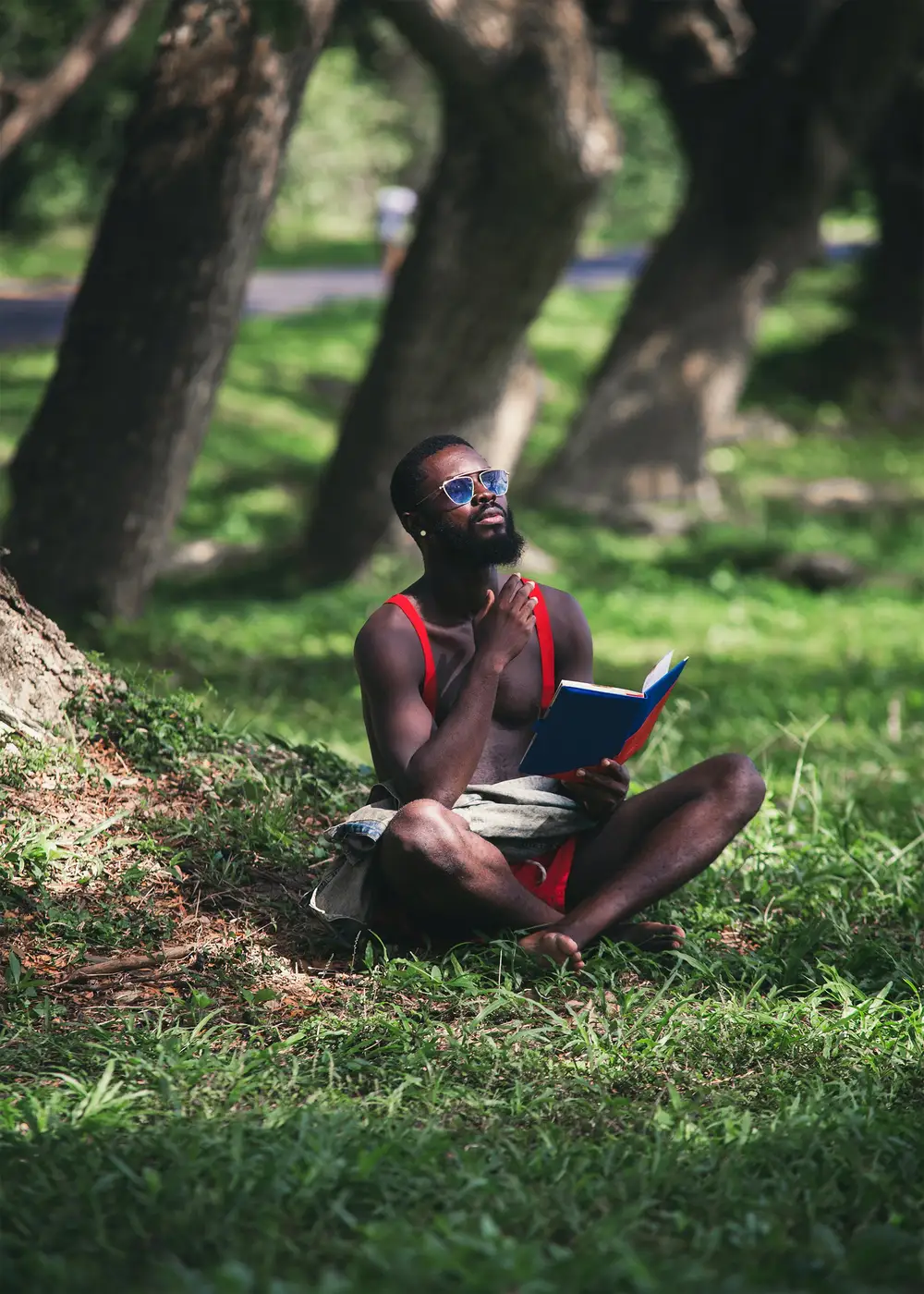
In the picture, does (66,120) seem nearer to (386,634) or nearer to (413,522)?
(413,522)

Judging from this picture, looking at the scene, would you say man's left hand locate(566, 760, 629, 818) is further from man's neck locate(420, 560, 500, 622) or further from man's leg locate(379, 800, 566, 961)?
man's neck locate(420, 560, 500, 622)

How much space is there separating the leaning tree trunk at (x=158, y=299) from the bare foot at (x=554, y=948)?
4903 millimetres

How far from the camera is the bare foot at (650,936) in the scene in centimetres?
486

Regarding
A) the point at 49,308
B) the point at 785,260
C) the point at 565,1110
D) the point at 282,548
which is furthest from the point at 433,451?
the point at 49,308

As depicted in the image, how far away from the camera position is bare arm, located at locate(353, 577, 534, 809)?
14.9 feet

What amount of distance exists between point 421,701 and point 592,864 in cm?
76

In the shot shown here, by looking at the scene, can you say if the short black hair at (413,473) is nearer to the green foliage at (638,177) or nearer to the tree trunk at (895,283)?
the tree trunk at (895,283)

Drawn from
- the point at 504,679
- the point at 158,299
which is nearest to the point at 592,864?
the point at 504,679

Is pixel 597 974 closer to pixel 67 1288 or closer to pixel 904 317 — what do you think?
pixel 67 1288

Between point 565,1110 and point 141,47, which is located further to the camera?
point 141,47

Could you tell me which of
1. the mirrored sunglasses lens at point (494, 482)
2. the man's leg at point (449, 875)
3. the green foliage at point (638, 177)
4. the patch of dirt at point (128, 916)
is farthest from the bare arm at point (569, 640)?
the green foliage at point (638, 177)

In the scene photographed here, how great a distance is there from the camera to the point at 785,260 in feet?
47.9

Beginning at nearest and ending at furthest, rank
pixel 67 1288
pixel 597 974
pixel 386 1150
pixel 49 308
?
pixel 67 1288, pixel 386 1150, pixel 597 974, pixel 49 308

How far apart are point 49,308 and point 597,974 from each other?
798 inches
